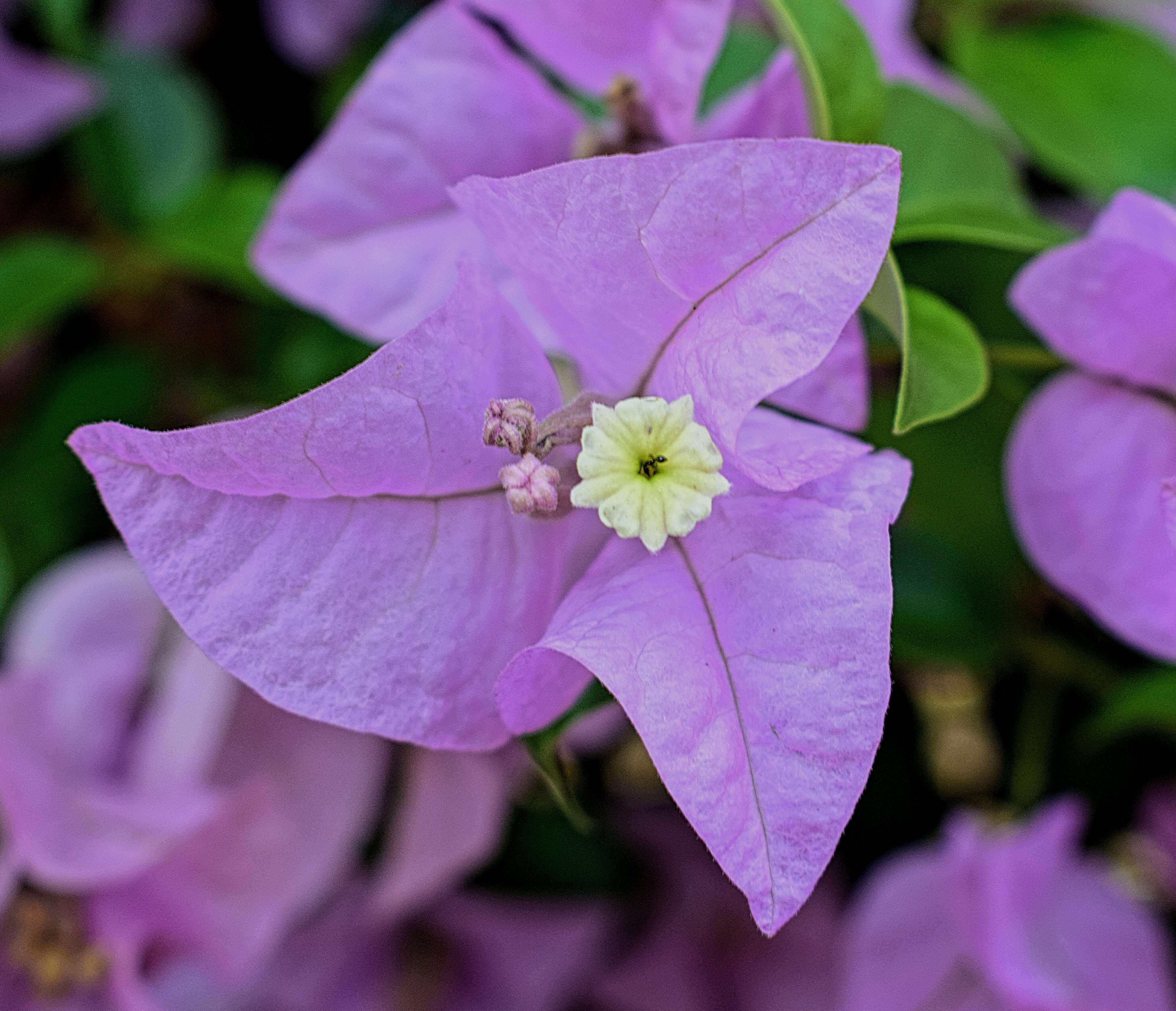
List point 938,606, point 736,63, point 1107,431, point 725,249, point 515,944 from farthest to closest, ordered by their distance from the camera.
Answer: point 515,944, point 938,606, point 736,63, point 1107,431, point 725,249

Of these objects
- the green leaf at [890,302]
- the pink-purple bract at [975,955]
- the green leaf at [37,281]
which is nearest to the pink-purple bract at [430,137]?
the green leaf at [890,302]

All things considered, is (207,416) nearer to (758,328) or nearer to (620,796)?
(620,796)

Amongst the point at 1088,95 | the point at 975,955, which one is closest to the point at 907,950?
the point at 975,955

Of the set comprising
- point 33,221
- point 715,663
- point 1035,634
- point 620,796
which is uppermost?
point 715,663

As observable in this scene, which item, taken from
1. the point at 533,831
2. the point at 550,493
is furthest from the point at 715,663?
the point at 533,831

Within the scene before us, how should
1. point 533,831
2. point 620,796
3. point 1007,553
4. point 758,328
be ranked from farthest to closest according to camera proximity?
point 620,796
point 533,831
point 1007,553
point 758,328

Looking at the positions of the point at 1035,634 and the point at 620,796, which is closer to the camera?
the point at 1035,634

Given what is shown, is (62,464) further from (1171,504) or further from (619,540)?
(1171,504)
